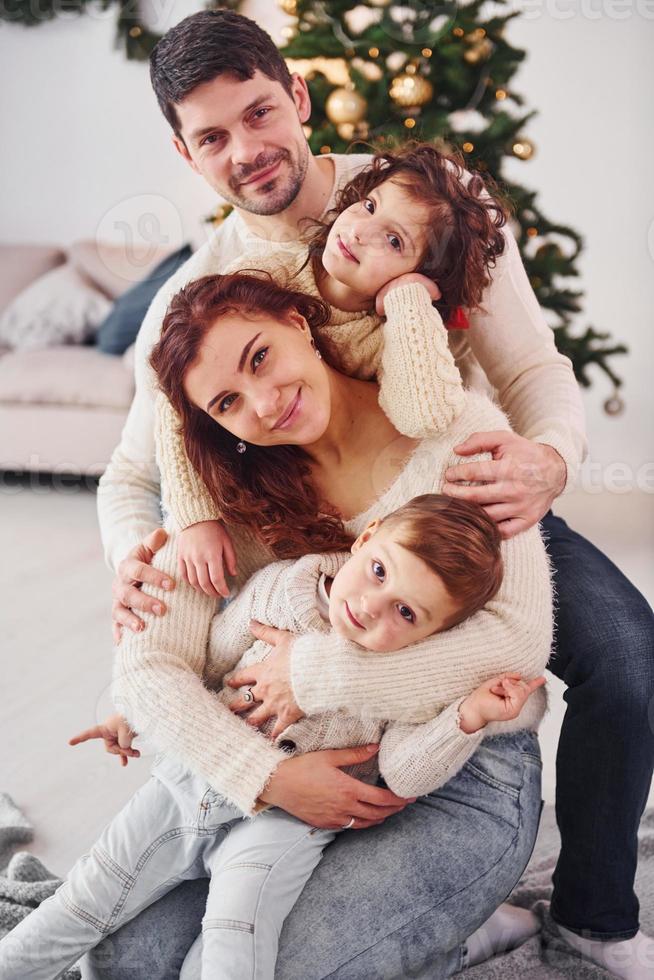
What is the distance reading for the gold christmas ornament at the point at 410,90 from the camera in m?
2.65

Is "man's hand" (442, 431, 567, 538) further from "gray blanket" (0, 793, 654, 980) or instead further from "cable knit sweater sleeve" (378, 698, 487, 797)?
"gray blanket" (0, 793, 654, 980)

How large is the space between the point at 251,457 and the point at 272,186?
0.51m

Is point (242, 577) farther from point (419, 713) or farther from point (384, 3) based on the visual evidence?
point (384, 3)

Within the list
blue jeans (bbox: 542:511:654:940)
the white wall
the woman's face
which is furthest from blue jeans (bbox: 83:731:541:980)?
the white wall

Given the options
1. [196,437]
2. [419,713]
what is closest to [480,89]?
[196,437]

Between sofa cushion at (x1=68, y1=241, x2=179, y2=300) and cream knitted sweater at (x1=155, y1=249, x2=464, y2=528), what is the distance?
2.65m

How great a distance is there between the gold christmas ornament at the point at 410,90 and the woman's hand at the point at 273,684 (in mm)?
1960

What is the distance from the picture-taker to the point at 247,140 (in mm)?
1481

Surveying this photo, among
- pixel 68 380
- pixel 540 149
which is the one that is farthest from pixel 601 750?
pixel 540 149

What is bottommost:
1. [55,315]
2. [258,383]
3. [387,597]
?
[55,315]

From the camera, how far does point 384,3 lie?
264 cm

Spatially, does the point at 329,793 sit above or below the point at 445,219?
below

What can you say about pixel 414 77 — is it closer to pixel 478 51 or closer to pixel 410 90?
pixel 410 90

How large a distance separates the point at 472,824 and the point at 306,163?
1050 millimetres
